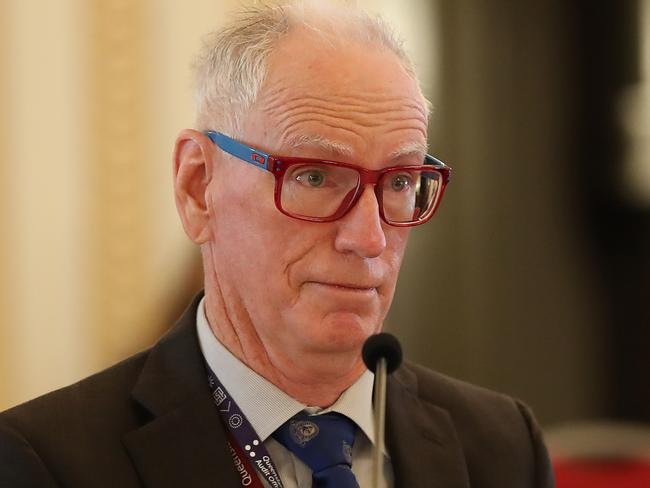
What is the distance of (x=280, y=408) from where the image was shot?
195 cm

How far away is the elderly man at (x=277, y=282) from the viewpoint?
73.4 inches

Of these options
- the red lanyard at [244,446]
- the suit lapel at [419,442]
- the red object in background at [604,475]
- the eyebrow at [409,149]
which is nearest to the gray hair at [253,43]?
the eyebrow at [409,149]

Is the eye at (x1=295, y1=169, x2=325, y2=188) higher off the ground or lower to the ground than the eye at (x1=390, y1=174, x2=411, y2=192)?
higher

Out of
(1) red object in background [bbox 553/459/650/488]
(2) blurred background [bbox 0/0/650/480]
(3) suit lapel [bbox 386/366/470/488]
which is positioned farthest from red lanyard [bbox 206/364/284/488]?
(2) blurred background [bbox 0/0/650/480]

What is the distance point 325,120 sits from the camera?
1857mm

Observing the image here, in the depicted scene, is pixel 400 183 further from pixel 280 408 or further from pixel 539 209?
pixel 539 209

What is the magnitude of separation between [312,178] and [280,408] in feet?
1.35

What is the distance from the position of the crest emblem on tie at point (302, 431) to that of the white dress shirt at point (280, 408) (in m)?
0.02

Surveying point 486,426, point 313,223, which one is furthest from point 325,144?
point 486,426

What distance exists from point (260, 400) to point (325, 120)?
51 cm

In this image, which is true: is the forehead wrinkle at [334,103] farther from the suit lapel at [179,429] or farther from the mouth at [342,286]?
the suit lapel at [179,429]

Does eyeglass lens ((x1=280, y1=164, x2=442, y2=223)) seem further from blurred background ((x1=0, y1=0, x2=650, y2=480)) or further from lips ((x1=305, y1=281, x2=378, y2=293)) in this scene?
blurred background ((x1=0, y1=0, x2=650, y2=480))

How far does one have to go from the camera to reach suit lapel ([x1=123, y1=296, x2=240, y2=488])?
1877mm

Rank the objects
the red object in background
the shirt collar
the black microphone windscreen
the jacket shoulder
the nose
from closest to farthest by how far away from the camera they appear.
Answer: the black microphone windscreen, the nose, the shirt collar, the jacket shoulder, the red object in background
